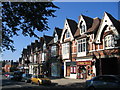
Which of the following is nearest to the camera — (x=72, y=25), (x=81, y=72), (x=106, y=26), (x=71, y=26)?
(x=106, y=26)

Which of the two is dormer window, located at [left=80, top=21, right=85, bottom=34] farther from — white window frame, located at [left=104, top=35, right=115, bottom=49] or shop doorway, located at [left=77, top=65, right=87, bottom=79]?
shop doorway, located at [left=77, top=65, right=87, bottom=79]

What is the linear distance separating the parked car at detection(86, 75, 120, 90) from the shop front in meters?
12.0

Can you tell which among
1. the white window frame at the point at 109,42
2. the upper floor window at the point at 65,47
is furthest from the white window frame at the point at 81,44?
the white window frame at the point at 109,42

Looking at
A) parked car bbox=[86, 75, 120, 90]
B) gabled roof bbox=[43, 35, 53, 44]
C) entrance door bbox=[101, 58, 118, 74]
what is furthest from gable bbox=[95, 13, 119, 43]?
gabled roof bbox=[43, 35, 53, 44]

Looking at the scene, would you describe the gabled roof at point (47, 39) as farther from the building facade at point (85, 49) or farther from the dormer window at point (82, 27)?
the dormer window at point (82, 27)

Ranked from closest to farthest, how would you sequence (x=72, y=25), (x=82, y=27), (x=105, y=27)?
(x=105, y=27), (x=82, y=27), (x=72, y=25)

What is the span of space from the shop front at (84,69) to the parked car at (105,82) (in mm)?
11953

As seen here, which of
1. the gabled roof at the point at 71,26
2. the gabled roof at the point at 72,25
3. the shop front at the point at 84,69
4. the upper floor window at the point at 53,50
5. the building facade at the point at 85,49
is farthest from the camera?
the upper floor window at the point at 53,50

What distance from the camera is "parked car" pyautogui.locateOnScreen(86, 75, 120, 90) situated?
37.2ft

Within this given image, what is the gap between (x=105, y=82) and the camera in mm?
11984

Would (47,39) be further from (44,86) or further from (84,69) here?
(44,86)

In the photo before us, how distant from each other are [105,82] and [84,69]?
14601mm

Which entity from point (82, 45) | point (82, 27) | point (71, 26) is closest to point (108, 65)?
point (82, 45)

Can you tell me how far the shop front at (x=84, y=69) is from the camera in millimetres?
24906
